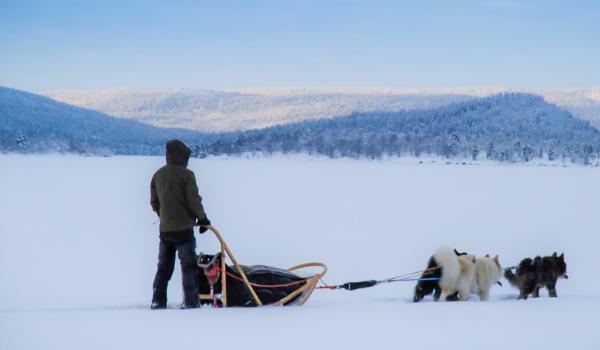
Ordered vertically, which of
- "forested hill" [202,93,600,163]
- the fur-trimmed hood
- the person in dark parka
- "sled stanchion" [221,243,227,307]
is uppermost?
"forested hill" [202,93,600,163]

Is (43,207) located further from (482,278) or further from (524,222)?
(482,278)

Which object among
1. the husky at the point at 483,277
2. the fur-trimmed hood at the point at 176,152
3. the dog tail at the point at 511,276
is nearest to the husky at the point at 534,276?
the dog tail at the point at 511,276

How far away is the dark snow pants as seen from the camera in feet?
16.3

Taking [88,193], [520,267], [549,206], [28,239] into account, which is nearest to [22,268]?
[28,239]

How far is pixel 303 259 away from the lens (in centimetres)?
910

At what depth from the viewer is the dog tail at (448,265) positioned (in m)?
5.39

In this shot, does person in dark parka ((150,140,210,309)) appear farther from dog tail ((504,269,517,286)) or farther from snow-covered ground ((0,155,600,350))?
dog tail ((504,269,517,286))

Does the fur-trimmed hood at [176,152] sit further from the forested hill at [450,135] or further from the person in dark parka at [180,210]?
the forested hill at [450,135]

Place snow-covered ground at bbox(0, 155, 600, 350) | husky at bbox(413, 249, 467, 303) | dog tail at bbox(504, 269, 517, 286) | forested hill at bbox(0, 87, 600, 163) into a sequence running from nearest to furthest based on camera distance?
1. snow-covered ground at bbox(0, 155, 600, 350)
2. husky at bbox(413, 249, 467, 303)
3. dog tail at bbox(504, 269, 517, 286)
4. forested hill at bbox(0, 87, 600, 163)

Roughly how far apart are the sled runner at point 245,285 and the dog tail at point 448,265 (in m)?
1.08

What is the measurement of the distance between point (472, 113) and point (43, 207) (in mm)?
113608

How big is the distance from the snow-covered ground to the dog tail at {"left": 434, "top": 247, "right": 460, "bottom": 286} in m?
0.31

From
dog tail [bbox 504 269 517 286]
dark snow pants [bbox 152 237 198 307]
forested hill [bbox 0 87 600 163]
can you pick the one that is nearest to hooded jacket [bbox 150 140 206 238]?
dark snow pants [bbox 152 237 198 307]

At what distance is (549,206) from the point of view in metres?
17.5
